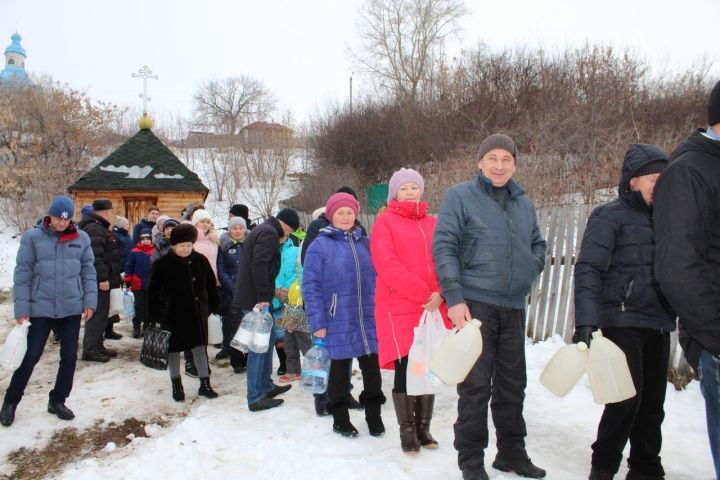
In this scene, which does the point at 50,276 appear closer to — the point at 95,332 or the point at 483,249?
the point at 95,332

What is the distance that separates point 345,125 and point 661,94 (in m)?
15.1

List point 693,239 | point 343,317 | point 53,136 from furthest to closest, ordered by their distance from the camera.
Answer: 1. point 53,136
2. point 343,317
3. point 693,239

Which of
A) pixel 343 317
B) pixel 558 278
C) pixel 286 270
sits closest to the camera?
pixel 343 317

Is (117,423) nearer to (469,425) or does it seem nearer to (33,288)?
(33,288)

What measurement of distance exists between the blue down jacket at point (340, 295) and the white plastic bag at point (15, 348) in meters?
2.50

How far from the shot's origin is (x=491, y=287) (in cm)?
301

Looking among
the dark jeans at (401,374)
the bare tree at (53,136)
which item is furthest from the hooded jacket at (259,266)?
the bare tree at (53,136)

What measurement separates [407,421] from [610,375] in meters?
1.42

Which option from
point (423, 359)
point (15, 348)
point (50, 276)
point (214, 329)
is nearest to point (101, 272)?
point (214, 329)

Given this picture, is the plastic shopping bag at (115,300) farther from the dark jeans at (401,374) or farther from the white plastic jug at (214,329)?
the dark jeans at (401,374)

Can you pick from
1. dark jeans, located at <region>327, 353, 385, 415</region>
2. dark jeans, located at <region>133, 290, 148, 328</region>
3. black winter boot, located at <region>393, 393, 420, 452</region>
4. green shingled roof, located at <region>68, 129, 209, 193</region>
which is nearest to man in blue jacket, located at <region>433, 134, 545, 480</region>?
black winter boot, located at <region>393, 393, 420, 452</region>

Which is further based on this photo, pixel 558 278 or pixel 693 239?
pixel 558 278

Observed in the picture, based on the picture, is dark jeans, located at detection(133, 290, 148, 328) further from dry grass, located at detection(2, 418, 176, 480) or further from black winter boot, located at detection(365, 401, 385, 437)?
black winter boot, located at detection(365, 401, 385, 437)

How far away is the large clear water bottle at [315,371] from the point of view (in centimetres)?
398
